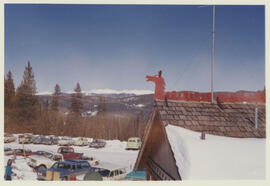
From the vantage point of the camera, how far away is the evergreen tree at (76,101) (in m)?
4.12

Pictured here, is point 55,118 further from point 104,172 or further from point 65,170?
point 104,172

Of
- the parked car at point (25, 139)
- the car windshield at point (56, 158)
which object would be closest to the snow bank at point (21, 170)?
the parked car at point (25, 139)

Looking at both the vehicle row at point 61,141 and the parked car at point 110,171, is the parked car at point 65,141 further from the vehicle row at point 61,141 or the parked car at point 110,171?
the parked car at point 110,171

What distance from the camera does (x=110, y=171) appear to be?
403cm

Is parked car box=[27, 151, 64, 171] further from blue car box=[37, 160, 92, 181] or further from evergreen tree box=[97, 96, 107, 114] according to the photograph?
evergreen tree box=[97, 96, 107, 114]

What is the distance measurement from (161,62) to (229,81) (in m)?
1.41

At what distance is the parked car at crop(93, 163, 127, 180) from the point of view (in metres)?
4.00

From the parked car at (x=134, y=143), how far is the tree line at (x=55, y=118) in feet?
0.35

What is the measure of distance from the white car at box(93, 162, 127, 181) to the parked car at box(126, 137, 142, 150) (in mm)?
470

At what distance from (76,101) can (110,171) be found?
1.58 m

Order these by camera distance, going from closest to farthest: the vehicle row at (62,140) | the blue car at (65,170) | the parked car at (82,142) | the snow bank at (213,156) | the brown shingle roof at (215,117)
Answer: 1. the snow bank at (213,156)
2. the brown shingle roof at (215,117)
3. the blue car at (65,170)
4. the vehicle row at (62,140)
5. the parked car at (82,142)

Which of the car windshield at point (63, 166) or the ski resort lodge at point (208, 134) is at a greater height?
the ski resort lodge at point (208, 134)

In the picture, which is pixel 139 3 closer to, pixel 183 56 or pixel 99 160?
pixel 183 56

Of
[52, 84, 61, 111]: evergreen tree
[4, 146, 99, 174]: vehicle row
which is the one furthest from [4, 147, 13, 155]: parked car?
[52, 84, 61, 111]: evergreen tree
